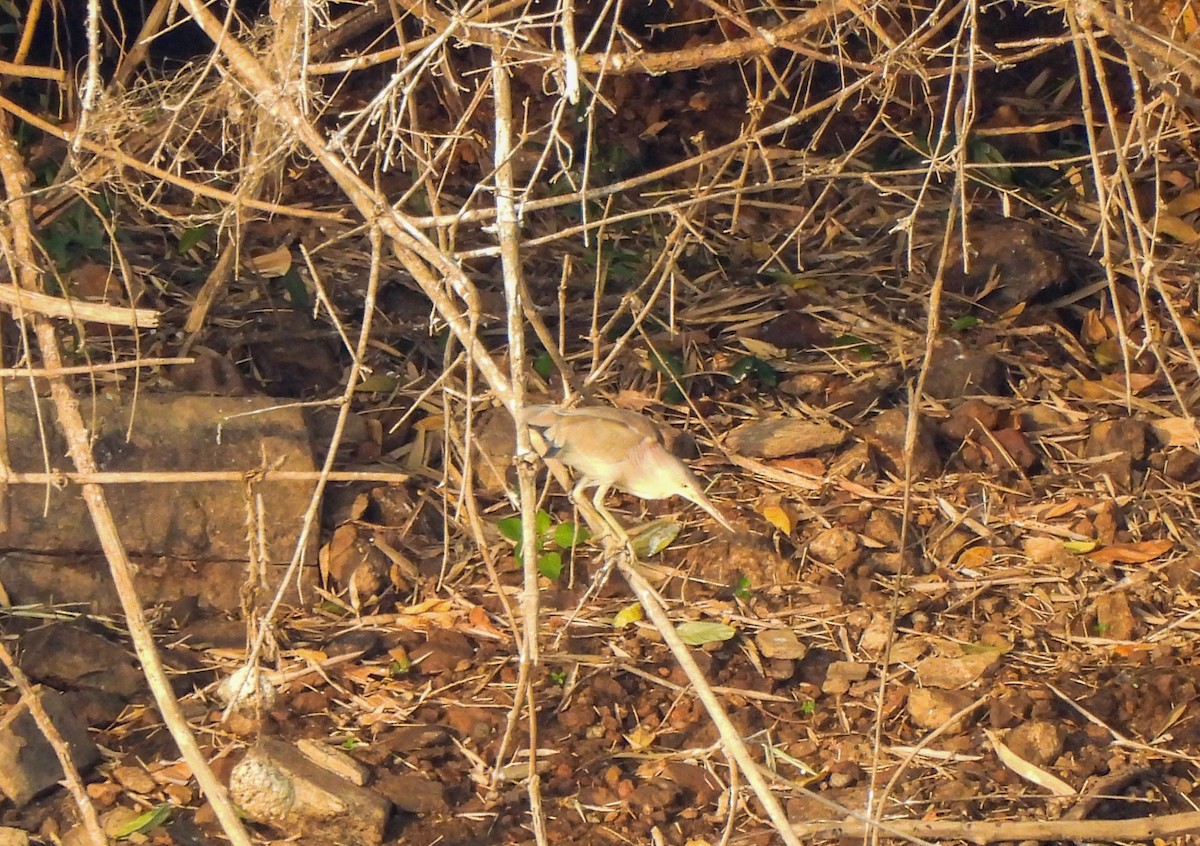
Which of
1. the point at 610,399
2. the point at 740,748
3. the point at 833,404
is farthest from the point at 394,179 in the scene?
the point at 740,748

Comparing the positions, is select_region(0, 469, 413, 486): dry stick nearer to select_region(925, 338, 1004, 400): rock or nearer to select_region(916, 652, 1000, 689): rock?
select_region(916, 652, 1000, 689): rock

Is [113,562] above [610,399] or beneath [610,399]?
above

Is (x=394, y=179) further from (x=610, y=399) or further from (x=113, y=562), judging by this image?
(x=113, y=562)

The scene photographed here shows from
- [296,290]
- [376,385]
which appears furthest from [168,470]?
[296,290]

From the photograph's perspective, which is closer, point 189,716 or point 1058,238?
point 189,716

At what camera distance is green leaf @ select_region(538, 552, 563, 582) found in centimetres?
445

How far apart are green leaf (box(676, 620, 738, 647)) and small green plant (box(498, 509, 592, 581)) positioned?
0.50m

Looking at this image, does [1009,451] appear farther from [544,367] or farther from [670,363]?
[544,367]

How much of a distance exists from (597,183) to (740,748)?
13.5 ft

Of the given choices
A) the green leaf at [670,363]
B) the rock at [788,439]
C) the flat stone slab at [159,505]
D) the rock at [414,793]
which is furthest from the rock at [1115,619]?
the flat stone slab at [159,505]

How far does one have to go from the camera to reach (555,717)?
3967 mm

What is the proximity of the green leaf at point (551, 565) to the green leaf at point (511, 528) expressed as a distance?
145mm

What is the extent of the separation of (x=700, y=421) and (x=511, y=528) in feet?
3.44

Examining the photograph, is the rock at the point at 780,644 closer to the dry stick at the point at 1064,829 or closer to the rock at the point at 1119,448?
the dry stick at the point at 1064,829
